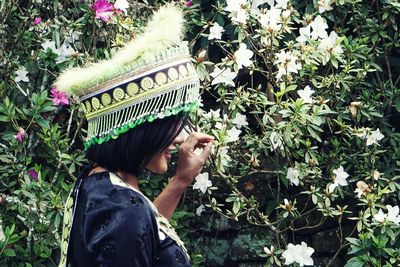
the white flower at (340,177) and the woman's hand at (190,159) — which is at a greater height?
the woman's hand at (190,159)

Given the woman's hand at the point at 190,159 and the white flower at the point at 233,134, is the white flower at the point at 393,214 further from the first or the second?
the woman's hand at the point at 190,159

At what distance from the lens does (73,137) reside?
173 inches

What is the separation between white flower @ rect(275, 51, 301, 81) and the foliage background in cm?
7

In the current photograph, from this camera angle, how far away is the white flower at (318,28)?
4113 millimetres

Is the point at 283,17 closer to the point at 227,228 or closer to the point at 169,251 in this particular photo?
the point at 227,228

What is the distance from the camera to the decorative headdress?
2.55m

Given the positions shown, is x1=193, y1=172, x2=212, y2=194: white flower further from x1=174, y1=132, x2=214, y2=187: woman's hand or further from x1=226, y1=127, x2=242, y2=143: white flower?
x1=174, y1=132, x2=214, y2=187: woman's hand

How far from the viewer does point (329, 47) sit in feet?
13.5

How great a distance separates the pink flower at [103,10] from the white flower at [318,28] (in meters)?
0.89

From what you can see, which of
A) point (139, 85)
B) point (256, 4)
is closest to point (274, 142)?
point (256, 4)

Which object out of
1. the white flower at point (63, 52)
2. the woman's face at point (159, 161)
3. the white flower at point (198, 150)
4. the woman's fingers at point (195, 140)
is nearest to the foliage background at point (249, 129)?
the white flower at point (63, 52)

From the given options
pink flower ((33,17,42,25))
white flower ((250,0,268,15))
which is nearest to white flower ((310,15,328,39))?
white flower ((250,0,268,15))

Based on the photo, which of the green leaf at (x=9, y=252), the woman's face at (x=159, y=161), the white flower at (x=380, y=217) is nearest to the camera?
the woman's face at (x=159, y=161)

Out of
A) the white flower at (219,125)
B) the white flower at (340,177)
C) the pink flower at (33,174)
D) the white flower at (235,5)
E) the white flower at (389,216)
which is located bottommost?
the white flower at (389,216)
